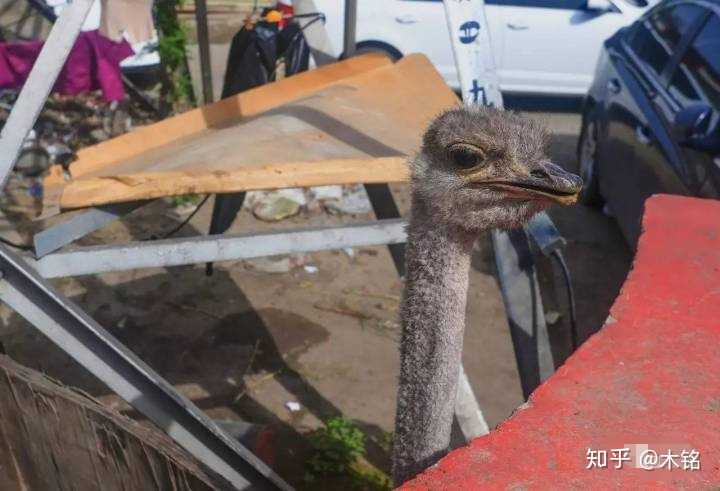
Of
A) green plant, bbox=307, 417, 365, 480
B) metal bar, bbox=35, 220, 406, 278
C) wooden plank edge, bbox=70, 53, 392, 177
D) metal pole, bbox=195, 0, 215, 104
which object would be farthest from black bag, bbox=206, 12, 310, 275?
metal bar, bbox=35, 220, 406, 278

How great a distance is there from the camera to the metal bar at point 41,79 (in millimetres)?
2689

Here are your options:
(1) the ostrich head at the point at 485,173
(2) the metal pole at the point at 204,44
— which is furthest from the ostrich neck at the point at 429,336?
(2) the metal pole at the point at 204,44

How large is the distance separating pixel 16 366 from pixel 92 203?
589 mm

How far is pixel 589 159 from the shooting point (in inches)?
A: 272

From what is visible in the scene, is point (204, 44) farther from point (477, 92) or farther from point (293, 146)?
point (477, 92)

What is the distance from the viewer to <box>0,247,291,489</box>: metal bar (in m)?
2.77

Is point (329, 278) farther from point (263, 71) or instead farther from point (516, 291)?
point (516, 291)

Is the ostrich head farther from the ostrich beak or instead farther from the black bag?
the black bag

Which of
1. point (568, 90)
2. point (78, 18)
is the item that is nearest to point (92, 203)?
point (78, 18)

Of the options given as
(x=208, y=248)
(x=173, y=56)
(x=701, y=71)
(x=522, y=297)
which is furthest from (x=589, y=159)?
(x=208, y=248)

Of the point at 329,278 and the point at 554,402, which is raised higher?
the point at 554,402

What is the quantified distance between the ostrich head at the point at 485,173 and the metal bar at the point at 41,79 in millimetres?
1181

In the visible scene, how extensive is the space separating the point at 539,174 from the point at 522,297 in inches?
39.1

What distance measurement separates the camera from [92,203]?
2920mm
